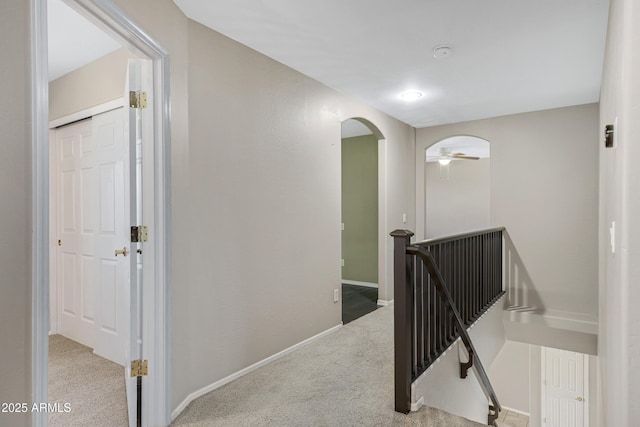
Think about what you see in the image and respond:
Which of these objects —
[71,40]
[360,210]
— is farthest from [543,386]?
[71,40]

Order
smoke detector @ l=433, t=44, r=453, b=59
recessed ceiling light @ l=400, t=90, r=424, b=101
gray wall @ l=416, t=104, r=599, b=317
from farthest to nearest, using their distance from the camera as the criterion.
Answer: gray wall @ l=416, t=104, r=599, b=317 < recessed ceiling light @ l=400, t=90, r=424, b=101 < smoke detector @ l=433, t=44, r=453, b=59

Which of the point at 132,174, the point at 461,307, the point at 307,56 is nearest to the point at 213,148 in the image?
the point at 132,174

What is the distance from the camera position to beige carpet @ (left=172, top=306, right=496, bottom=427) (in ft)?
6.63

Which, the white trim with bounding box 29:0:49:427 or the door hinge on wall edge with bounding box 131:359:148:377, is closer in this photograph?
the white trim with bounding box 29:0:49:427

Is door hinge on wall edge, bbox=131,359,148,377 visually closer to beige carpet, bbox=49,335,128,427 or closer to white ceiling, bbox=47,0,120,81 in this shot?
beige carpet, bbox=49,335,128,427

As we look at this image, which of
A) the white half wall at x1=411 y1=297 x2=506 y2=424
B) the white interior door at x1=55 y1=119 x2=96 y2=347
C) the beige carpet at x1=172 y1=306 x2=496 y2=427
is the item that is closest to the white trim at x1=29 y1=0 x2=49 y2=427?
the beige carpet at x1=172 y1=306 x2=496 y2=427

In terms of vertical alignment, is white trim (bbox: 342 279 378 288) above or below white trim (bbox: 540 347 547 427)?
above

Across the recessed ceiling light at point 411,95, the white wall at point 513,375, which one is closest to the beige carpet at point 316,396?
the recessed ceiling light at point 411,95

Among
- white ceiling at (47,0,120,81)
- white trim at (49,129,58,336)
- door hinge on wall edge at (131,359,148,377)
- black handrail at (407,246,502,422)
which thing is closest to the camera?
door hinge on wall edge at (131,359,148,377)

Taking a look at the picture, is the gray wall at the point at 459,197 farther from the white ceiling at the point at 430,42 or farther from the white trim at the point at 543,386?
the white ceiling at the point at 430,42

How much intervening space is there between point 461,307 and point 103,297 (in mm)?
3087

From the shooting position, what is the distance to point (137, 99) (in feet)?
6.52

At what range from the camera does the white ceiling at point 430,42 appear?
2.17m

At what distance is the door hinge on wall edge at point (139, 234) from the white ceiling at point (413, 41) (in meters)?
1.34
